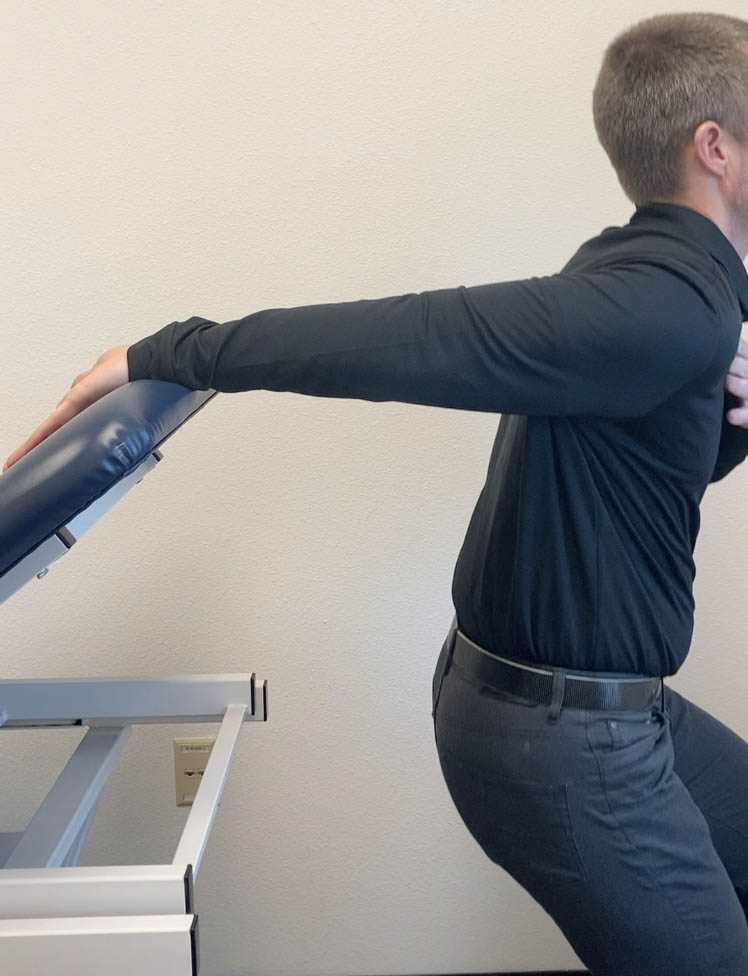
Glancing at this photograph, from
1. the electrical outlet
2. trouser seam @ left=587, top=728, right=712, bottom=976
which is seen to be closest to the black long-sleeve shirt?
trouser seam @ left=587, top=728, right=712, bottom=976

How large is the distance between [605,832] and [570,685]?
0.14 meters

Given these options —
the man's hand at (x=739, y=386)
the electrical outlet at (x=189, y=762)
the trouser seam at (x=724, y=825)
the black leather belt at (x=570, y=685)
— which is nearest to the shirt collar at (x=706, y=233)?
the man's hand at (x=739, y=386)

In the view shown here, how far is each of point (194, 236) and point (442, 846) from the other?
1140mm

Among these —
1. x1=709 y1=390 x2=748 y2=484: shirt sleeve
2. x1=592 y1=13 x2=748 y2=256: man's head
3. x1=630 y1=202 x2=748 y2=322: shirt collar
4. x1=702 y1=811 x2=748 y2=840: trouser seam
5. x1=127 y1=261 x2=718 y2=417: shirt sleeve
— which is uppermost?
x1=592 y1=13 x2=748 y2=256: man's head

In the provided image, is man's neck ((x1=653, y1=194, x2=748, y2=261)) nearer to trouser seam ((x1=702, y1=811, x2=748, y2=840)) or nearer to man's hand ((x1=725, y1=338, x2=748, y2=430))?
man's hand ((x1=725, y1=338, x2=748, y2=430))

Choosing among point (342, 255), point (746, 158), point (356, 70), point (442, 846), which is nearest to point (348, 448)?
point (342, 255)

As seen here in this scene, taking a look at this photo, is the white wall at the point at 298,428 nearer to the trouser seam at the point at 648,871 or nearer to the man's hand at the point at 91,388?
the man's hand at the point at 91,388

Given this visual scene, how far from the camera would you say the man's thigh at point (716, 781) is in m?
1.10

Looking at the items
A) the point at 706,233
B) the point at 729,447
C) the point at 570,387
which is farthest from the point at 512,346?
the point at 729,447

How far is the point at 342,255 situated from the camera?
1.54m

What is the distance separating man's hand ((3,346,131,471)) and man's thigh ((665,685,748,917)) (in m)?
0.72

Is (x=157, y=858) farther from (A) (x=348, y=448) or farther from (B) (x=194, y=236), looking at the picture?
(B) (x=194, y=236)

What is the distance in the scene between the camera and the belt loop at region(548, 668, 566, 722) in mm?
889

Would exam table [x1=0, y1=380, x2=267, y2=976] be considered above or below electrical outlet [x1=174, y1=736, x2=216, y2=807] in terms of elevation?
above
